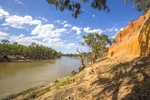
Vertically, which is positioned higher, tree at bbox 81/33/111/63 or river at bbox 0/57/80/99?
tree at bbox 81/33/111/63

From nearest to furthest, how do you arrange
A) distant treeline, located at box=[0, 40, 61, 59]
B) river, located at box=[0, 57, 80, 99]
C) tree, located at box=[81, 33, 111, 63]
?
1. river, located at box=[0, 57, 80, 99]
2. tree, located at box=[81, 33, 111, 63]
3. distant treeline, located at box=[0, 40, 61, 59]

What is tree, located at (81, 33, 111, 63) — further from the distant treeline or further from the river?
the distant treeline

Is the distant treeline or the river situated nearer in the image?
the river

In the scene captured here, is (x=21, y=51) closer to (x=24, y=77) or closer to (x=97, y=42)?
(x=97, y=42)

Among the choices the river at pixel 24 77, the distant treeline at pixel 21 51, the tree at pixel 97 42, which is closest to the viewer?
the river at pixel 24 77

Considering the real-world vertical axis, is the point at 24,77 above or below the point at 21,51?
below

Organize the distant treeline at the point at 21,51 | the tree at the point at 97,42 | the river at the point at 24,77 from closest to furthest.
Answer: the river at the point at 24,77 → the tree at the point at 97,42 → the distant treeline at the point at 21,51

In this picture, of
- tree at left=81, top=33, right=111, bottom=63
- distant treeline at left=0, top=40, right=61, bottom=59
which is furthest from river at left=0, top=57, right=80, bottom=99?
distant treeline at left=0, top=40, right=61, bottom=59

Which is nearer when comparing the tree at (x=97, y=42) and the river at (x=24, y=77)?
the river at (x=24, y=77)

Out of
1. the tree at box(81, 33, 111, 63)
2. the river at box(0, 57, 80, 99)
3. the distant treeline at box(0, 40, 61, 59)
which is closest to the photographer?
the river at box(0, 57, 80, 99)

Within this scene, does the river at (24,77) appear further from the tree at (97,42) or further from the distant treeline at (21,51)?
the distant treeline at (21,51)

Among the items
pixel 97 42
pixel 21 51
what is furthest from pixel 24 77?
pixel 21 51

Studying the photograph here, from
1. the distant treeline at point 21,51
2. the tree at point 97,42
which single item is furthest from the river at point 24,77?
the distant treeline at point 21,51

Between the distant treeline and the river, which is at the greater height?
the distant treeline
